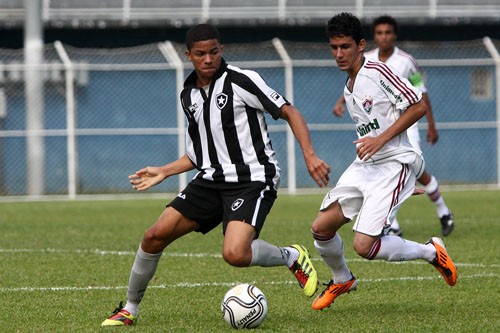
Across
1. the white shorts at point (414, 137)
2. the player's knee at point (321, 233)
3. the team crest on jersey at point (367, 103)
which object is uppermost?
the team crest on jersey at point (367, 103)

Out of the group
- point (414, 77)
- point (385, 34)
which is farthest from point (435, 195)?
point (385, 34)

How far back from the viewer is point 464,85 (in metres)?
24.3

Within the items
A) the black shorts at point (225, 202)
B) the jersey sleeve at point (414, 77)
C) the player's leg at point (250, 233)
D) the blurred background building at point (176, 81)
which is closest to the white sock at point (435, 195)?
the jersey sleeve at point (414, 77)

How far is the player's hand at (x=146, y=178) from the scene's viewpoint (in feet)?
20.3

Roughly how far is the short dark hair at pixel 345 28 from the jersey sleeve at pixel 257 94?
0.65 metres

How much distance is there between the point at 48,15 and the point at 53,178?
15.4 feet

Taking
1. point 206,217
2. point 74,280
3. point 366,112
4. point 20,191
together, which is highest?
point 366,112

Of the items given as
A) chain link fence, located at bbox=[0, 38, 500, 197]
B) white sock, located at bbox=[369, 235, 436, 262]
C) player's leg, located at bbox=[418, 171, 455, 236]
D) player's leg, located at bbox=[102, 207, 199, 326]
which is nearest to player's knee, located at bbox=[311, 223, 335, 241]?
white sock, located at bbox=[369, 235, 436, 262]

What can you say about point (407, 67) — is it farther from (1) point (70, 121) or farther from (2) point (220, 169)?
(1) point (70, 121)

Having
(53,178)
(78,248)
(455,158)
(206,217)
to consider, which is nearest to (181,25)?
(53,178)

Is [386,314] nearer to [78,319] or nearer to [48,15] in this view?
[78,319]

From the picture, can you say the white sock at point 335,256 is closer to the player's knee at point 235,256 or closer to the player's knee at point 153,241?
the player's knee at point 235,256

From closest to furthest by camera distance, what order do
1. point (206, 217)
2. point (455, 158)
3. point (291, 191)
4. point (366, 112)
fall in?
point (206, 217)
point (366, 112)
point (291, 191)
point (455, 158)

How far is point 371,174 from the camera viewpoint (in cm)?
671
